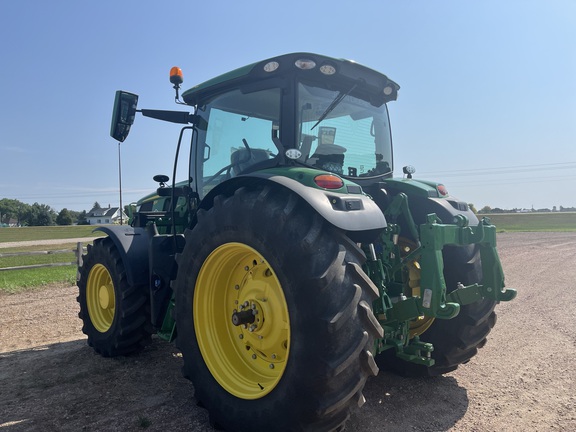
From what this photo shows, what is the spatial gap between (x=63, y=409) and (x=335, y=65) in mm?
3304

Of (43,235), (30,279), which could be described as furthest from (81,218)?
(30,279)

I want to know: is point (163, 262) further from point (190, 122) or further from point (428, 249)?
point (428, 249)

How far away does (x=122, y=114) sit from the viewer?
3.90 metres

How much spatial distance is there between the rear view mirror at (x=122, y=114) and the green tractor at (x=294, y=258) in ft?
0.04

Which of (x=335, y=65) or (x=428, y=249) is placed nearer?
(x=428, y=249)

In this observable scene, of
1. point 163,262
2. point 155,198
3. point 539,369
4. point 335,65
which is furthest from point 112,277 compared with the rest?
point 539,369

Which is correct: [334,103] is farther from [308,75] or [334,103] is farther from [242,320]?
[242,320]

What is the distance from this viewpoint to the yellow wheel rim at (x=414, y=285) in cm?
351

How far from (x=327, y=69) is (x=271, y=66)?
423 mm

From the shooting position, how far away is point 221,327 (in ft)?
10.6

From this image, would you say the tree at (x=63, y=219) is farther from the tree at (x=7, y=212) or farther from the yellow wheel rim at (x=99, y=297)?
the yellow wheel rim at (x=99, y=297)

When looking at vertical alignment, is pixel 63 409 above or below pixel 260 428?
below

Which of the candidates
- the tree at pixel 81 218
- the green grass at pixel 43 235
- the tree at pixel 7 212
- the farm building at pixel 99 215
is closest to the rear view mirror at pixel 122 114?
the green grass at pixel 43 235

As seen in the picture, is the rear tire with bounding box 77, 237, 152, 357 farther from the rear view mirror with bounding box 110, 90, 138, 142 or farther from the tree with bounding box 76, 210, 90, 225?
the tree with bounding box 76, 210, 90, 225
